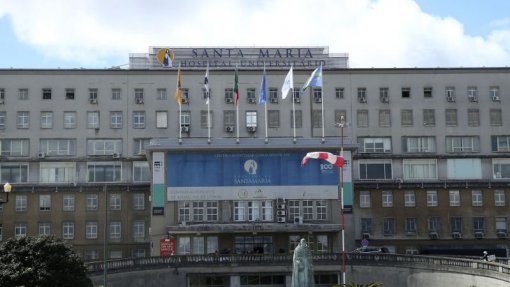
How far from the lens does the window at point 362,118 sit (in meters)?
102

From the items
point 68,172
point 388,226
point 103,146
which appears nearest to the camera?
point 388,226

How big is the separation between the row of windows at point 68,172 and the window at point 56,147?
1.29m

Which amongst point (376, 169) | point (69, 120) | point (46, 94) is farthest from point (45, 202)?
point (376, 169)

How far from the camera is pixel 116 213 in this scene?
9950 cm

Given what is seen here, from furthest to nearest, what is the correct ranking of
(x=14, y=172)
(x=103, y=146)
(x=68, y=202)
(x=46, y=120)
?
1. (x=103, y=146)
2. (x=46, y=120)
3. (x=14, y=172)
4. (x=68, y=202)

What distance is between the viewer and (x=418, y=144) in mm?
101812

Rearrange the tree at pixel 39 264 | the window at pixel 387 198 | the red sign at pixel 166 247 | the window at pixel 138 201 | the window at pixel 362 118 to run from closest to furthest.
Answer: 1. the tree at pixel 39 264
2. the red sign at pixel 166 247
3. the window at pixel 387 198
4. the window at pixel 138 201
5. the window at pixel 362 118

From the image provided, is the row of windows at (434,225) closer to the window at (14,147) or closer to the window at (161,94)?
the window at (161,94)

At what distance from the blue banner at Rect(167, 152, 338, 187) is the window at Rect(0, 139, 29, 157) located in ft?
75.5

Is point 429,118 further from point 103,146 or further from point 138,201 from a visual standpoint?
point 103,146

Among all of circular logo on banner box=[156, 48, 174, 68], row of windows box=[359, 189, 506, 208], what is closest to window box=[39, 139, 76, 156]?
circular logo on banner box=[156, 48, 174, 68]

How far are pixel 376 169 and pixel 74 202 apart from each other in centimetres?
3643

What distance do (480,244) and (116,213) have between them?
43.3m

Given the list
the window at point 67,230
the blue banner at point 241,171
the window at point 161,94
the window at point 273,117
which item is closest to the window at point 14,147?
the window at point 67,230
